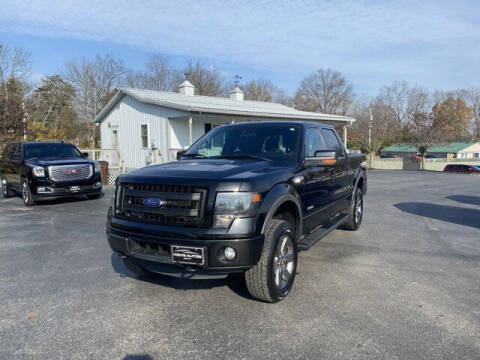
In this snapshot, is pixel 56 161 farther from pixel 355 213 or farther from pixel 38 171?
pixel 355 213

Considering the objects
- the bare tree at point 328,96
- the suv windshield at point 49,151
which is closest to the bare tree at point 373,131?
the bare tree at point 328,96

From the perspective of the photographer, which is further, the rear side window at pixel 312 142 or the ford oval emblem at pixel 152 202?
the rear side window at pixel 312 142

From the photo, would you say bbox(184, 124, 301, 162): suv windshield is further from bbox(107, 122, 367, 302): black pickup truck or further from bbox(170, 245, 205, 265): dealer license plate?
bbox(170, 245, 205, 265): dealer license plate

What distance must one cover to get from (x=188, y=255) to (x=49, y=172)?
786 centimetres

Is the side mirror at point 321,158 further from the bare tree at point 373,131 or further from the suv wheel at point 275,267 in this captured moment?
the bare tree at point 373,131

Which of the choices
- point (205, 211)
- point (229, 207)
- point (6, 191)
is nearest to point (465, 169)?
point (6, 191)

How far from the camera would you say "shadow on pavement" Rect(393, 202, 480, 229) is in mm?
7824

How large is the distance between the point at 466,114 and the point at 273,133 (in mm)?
83993

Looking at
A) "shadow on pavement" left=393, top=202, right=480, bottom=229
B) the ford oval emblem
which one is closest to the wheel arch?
the ford oval emblem

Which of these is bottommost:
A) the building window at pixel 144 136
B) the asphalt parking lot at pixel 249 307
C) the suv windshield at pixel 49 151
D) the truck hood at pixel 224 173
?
the asphalt parking lot at pixel 249 307

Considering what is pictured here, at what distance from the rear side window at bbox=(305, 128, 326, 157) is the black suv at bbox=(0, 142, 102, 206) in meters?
7.39

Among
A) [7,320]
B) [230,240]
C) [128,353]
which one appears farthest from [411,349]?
[7,320]

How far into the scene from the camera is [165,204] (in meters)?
3.43

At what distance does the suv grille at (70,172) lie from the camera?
9.61 m
